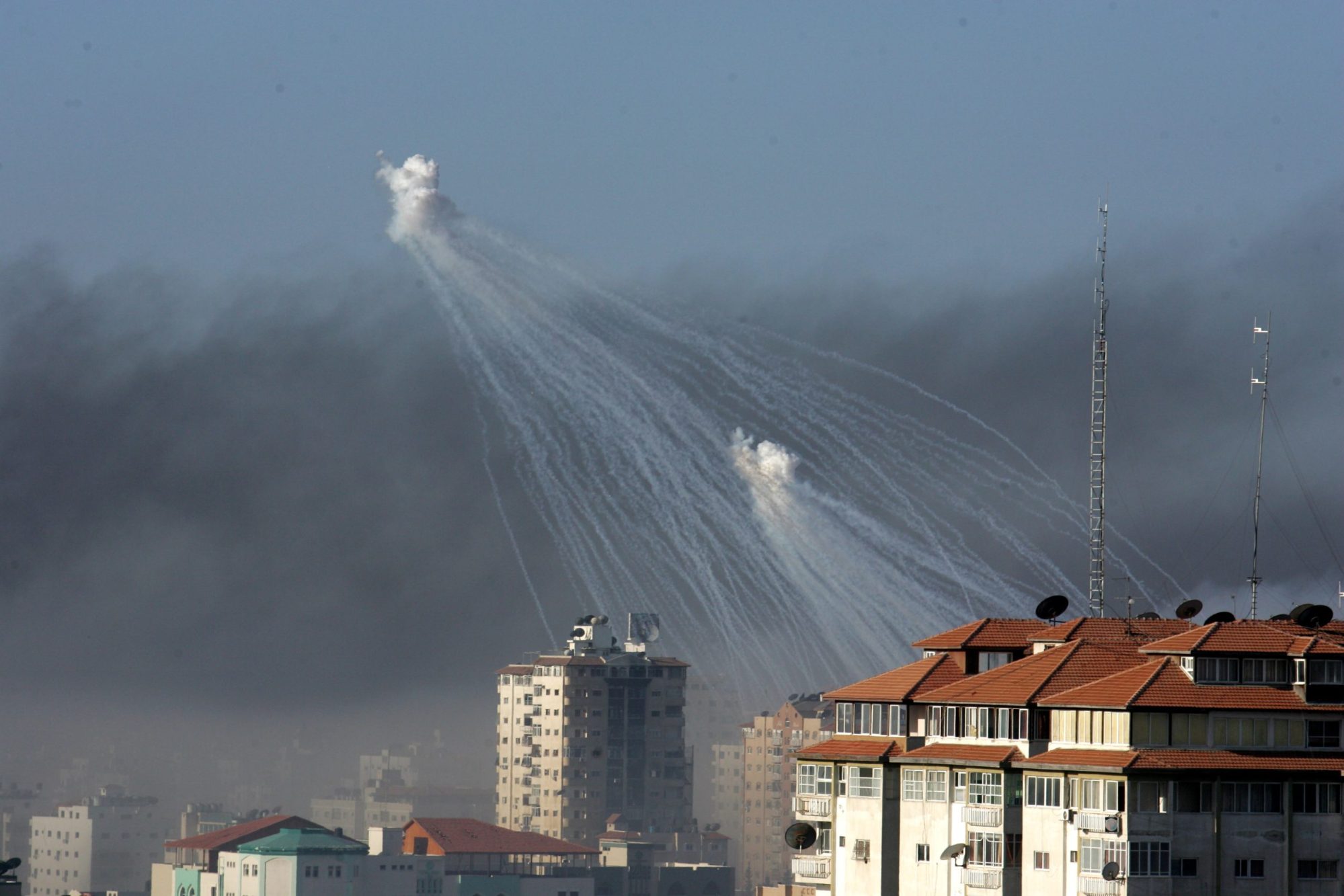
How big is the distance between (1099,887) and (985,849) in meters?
7.73

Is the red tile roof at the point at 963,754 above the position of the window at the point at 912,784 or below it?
above

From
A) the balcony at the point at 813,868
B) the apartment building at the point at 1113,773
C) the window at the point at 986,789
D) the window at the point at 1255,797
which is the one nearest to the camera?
the apartment building at the point at 1113,773

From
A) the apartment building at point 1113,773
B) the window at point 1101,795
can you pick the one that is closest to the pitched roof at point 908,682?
the apartment building at point 1113,773

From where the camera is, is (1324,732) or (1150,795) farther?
(1324,732)

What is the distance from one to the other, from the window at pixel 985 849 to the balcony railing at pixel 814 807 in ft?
33.9

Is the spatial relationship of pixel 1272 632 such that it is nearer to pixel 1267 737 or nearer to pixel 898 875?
pixel 1267 737

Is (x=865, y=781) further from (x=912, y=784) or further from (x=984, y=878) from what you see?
(x=984, y=878)

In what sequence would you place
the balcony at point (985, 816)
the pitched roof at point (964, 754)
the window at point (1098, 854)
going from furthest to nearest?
the pitched roof at point (964, 754) < the balcony at point (985, 816) < the window at point (1098, 854)

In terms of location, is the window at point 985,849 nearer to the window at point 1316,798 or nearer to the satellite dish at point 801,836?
the satellite dish at point 801,836

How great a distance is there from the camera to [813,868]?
114 meters

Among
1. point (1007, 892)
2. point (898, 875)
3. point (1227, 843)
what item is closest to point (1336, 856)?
point (1227, 843)

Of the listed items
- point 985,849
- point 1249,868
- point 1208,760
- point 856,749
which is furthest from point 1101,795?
point 856,749

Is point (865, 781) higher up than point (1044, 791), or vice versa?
point (865, 781)

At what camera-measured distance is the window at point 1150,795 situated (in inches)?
3789
